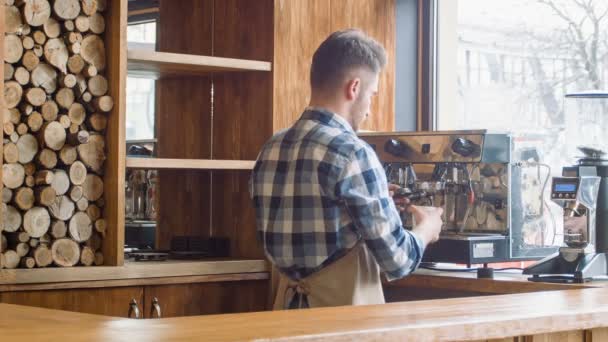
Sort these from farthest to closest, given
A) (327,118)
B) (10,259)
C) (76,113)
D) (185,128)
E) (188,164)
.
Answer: (185,128), (188,164), (76,113), (10,259), (327,118)

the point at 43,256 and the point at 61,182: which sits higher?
the point at 61,182

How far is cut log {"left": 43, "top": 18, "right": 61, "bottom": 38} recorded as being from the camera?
12.8ft

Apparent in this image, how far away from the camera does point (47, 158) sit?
12.8 ft

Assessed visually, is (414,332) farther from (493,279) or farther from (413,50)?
(413,50)

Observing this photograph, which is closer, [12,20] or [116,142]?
[12,20]

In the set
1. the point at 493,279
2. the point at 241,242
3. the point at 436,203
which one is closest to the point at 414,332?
the point at 493,279

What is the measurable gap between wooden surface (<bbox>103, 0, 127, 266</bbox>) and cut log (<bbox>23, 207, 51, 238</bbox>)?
0.80ft

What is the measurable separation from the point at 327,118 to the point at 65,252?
1237mm

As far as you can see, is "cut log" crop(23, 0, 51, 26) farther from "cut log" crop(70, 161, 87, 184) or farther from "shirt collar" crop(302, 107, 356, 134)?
"shirt collar" crop(302, 107, 356, 134)

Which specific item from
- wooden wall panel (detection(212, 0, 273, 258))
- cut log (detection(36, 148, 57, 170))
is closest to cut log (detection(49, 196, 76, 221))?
cut log (detection(36, 148, 57, 170))

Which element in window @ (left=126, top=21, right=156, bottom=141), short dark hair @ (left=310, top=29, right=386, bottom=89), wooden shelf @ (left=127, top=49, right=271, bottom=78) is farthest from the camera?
window @ (left=126, top=21, right=156, bottom=141)

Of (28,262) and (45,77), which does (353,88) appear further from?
(28,262)

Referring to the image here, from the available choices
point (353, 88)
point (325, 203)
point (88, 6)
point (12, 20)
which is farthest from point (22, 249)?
point (353, 88)

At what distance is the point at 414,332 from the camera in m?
2.27
